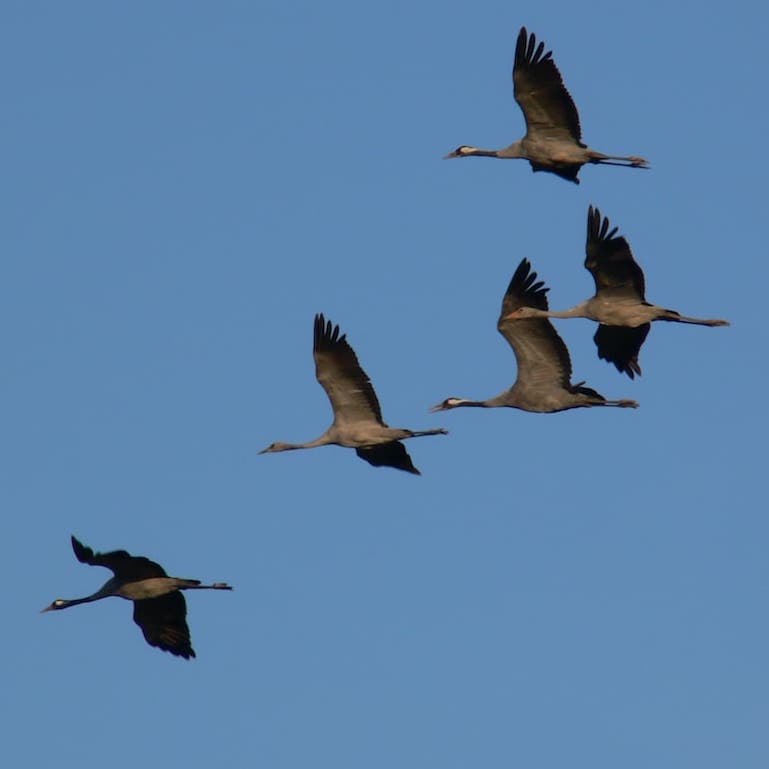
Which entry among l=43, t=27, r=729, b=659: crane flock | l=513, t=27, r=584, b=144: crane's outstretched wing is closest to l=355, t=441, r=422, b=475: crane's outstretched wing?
l=43, t=27, r=729, b=659: crane flock

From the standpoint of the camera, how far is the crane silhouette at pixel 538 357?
1608 inches

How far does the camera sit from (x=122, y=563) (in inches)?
1561

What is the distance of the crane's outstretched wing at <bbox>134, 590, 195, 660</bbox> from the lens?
4050cm

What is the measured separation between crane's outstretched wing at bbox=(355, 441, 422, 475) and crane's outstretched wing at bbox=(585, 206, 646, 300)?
12.3ft

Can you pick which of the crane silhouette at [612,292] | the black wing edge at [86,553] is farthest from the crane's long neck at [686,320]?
the black wing edge at [86,553]

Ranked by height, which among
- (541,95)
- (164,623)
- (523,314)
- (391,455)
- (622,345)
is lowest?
(164,623)

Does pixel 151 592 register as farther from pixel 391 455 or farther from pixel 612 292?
pixel 612 292

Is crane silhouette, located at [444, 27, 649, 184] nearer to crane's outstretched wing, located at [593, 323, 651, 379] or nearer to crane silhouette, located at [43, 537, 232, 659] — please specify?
crane's outstretched wing, located at [593, 323, 651, 379]

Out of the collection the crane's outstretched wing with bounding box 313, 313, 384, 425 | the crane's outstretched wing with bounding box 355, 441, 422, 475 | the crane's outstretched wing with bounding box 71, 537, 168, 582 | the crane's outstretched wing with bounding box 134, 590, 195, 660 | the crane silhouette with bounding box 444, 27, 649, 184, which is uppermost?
the crane silhouette with bounding box 444, 27, 649, 184

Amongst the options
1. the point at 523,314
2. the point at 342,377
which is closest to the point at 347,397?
the point at 342,377

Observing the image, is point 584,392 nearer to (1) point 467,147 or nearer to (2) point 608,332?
(2) point 608,332

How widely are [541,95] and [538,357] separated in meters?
3.83

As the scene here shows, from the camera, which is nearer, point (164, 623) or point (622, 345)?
point (164, 623)

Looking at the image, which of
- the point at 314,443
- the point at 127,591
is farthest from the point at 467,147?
the point at 127,591
